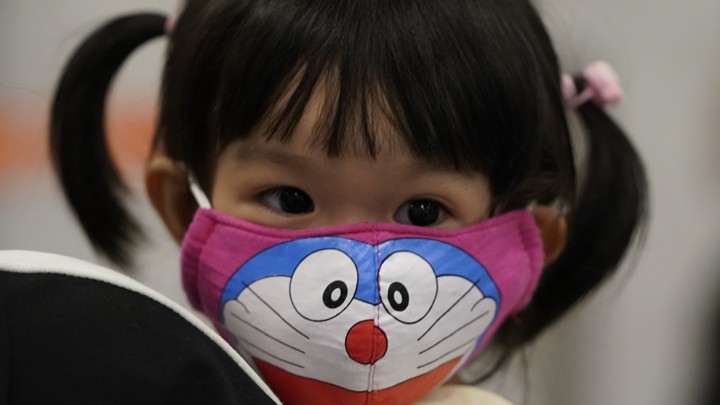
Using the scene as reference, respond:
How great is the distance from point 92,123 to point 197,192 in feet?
0.75

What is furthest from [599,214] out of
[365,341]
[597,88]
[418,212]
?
[365,341]

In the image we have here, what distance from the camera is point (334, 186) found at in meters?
0.65

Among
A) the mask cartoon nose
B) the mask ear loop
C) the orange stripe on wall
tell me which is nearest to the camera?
the mask cartoon nose

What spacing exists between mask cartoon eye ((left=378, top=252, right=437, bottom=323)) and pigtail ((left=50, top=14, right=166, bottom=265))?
43cm

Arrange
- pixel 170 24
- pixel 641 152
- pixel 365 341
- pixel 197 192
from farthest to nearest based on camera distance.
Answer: pixel 641 152 → pixel 170 24 → pixel 197 192 → pixel 365 341

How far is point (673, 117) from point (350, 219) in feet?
2.76

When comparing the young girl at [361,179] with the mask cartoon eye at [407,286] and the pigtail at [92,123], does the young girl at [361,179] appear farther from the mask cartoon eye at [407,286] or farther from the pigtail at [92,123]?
the pigtail at [92,123]

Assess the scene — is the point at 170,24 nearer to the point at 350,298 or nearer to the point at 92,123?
the point at 92,123

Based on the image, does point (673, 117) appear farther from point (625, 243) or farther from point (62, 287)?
point (62, 287)

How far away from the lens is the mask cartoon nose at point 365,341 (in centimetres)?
60

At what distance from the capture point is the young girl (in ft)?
2.03

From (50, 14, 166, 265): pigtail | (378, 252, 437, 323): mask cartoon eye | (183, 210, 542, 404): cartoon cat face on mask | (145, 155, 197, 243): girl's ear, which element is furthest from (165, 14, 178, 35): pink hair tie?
(378, 252, 437, 323): mask cartoon eye

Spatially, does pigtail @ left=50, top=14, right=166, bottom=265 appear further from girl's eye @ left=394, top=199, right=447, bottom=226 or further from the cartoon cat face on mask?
girl's eye @ left=394, top=199, right=447, bottom=226

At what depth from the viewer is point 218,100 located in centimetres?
69
